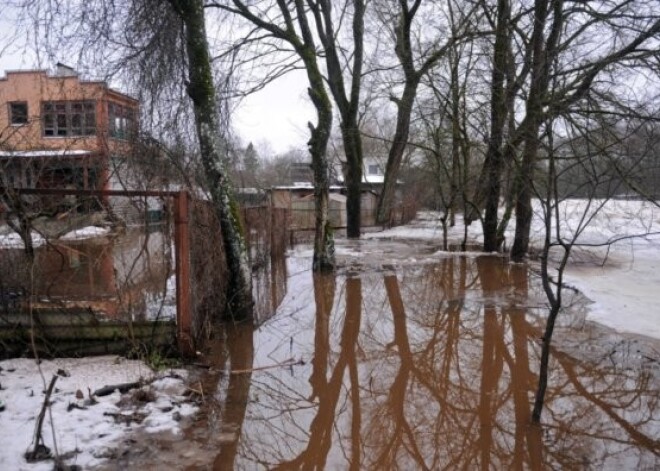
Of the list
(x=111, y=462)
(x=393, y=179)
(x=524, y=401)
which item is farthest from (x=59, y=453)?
(x=393, y=179)

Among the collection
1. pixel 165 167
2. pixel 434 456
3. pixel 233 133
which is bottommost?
pixel 434 456

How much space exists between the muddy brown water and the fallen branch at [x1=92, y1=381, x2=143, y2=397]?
56 cm

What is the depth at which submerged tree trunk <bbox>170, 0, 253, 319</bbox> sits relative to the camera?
6.50 metres

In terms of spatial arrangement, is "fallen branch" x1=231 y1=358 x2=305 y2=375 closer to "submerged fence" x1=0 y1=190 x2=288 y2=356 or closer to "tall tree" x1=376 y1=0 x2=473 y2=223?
"submerged fence" x1=0 y1=190 x2=288 y2=356

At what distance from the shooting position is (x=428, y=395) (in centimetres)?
452

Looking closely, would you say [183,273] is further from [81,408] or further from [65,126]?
[65,126]

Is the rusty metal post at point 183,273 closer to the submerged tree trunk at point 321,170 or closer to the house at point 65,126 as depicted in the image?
the house at point 65,126

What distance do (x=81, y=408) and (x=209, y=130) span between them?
390 centimetres

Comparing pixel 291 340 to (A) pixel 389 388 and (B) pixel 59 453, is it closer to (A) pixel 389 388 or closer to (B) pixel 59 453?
(A) pixel 389 388

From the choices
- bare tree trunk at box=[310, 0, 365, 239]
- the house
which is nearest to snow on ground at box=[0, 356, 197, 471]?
the house

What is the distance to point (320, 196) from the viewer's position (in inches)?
435

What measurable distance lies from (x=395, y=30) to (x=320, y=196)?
10452mm

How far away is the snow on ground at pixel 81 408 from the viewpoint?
3.31 metres

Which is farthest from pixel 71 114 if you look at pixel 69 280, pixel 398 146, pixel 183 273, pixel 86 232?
pixel 398 146
